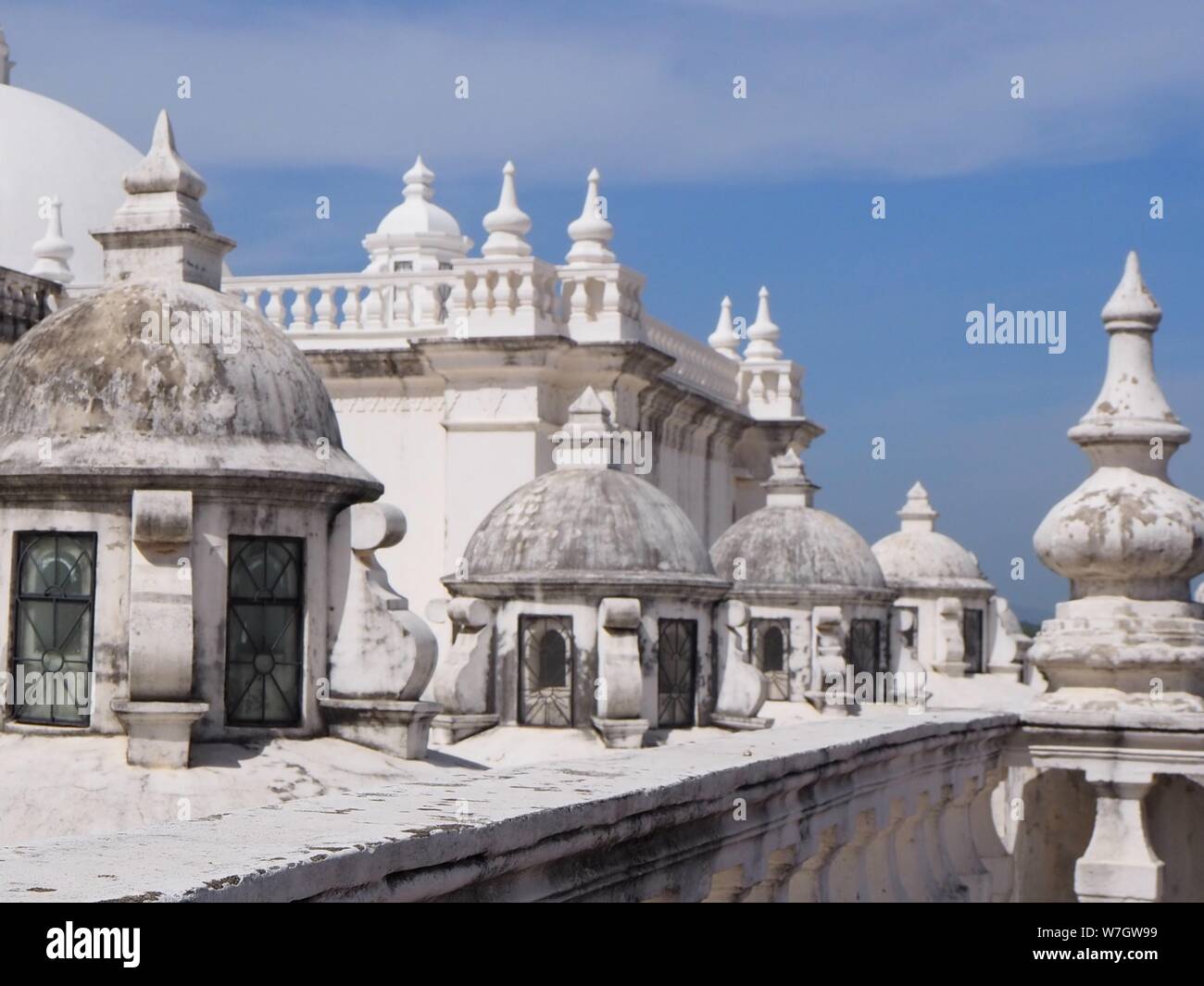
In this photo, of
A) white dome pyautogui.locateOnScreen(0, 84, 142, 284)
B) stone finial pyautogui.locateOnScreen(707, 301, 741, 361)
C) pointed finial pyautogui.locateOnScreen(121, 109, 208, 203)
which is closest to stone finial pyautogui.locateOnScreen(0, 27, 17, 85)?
white dome pyautogui.locateOnScreen(0, 84, 142, 284)

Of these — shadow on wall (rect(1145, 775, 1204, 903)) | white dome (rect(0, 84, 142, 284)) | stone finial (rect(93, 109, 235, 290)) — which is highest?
white dome (rect(0, 84, 142, 284))

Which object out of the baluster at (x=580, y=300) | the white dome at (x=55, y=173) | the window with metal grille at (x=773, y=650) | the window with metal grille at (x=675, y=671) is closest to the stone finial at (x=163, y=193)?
the window with metal grille at (x=675, y=671)

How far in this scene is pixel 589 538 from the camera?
17.1 meters

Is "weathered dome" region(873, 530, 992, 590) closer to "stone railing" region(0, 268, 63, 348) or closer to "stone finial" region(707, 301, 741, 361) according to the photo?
"stone finial" region(707, 301, 741, 361)

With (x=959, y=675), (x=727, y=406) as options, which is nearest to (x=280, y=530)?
(x=727, y=406)

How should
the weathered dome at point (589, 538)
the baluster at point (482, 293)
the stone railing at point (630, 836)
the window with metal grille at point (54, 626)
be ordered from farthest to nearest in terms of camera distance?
the baluster at point (482, 293) → the weathered dome at point (589, 538) → the window with metal grille at point (54, 626) → the stone railing at point (630, 836)

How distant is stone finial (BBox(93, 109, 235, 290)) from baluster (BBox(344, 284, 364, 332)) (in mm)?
13784

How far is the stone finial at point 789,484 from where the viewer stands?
25375 millimetres

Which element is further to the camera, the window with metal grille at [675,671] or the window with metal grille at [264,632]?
the window with metal grille at [675,671]

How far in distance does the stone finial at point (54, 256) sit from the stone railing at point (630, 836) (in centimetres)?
1822

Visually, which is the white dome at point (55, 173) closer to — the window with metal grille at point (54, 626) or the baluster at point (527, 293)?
the baluster at point (527, 293)

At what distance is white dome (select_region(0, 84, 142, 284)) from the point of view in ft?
96.3

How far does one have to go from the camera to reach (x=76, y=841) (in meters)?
4.89
